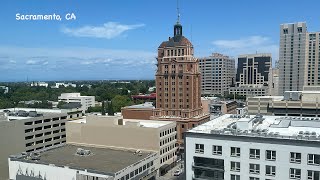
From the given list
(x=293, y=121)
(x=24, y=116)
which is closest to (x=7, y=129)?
(x=24, y=116)

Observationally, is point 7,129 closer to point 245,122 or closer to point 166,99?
point 166,99

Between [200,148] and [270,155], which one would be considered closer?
[270,155]

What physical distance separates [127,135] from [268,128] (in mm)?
38659

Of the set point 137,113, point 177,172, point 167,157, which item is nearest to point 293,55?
point 137,113

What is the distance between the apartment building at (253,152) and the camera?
41219 mm

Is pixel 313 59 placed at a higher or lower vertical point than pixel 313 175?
higher

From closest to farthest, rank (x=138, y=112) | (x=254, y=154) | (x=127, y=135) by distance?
1. (x=254, y=154)
2. (x=127, y=135)
3. (x=138, y=112)

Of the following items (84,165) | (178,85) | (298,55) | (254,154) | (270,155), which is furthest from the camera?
(298,55)

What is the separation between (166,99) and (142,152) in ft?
120

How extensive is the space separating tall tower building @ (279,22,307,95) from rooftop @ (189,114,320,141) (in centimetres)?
14413

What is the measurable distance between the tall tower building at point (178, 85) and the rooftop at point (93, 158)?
33137mm

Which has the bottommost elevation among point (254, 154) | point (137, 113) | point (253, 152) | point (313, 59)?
point (137, 113)

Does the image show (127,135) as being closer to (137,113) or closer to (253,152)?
(253,152)

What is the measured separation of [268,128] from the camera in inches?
1994
